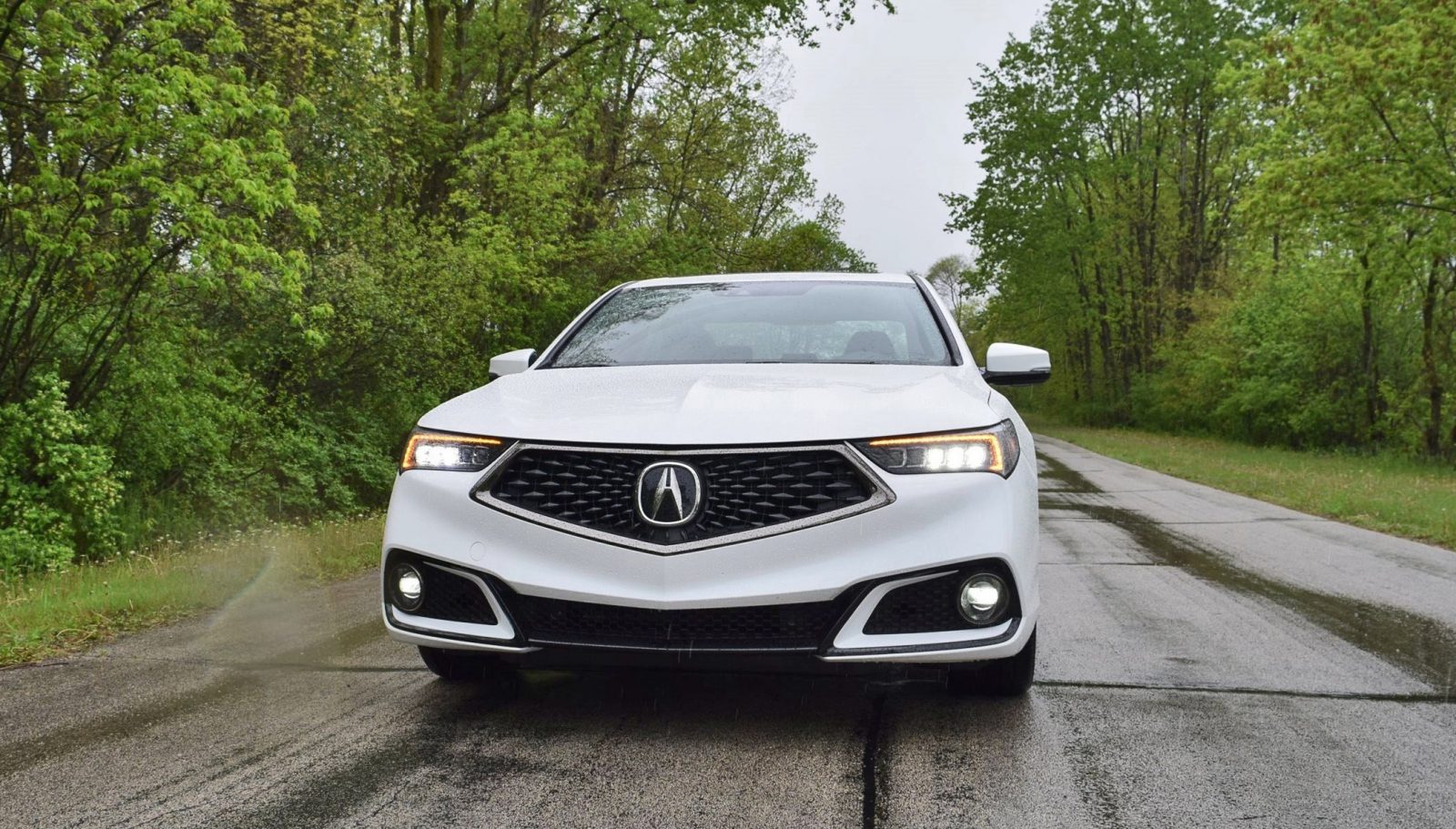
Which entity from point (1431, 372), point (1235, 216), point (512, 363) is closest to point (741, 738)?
point (512, 363)

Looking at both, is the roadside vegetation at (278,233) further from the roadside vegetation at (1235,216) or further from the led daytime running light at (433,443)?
the roadside vegetation at (1235,216)

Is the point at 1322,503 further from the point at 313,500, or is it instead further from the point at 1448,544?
the point at 313,500

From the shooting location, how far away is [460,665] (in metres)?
3.81

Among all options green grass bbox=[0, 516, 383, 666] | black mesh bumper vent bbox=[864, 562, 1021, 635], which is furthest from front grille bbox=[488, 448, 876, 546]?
green grass bbox=[0, 516, 383, 666]

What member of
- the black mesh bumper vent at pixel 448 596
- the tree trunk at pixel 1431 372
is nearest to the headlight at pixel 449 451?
the black mesh bumper vent at pixel 448 596

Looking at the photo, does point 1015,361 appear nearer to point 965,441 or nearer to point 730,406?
point 965,441

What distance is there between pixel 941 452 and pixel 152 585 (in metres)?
4.95

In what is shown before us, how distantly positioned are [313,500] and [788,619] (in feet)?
38.3

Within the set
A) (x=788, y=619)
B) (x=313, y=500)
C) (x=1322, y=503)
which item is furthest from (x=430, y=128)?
(x=788, y=619)

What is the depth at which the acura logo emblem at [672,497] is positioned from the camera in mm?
3037

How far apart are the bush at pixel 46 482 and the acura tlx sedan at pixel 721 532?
23.1ft

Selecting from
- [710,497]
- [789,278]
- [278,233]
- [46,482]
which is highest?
[278,233]

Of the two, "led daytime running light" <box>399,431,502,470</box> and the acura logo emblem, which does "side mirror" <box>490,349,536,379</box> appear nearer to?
"led daytime running light" <box>399,431,502,470</box>

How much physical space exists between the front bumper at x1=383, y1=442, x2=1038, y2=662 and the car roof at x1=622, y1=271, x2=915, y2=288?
2.07 metres
